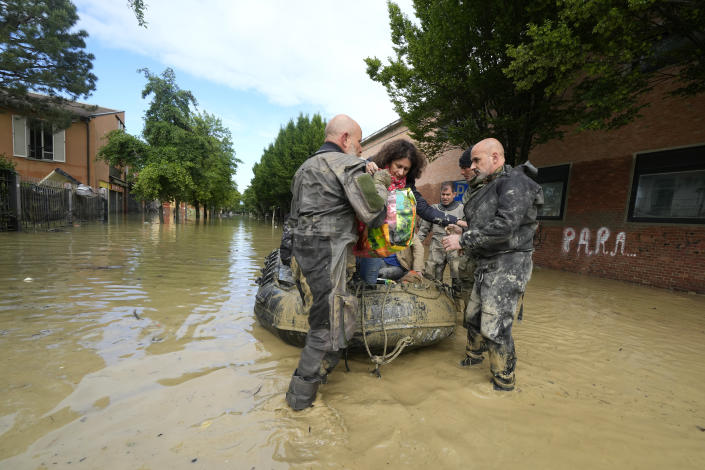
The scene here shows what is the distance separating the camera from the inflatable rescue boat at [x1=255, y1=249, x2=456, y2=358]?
274cm

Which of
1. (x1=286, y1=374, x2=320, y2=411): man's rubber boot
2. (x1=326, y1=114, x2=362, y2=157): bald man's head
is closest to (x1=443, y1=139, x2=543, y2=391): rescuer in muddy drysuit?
(x1=326, y1=114, x2=362, y2=157): bald man's head

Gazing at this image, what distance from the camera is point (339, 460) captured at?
1.70 metres

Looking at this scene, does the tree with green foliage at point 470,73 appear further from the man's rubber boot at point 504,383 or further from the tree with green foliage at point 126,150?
the tree with green foliage at point 126,150

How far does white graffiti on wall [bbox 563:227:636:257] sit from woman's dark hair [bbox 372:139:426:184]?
7.92 meters

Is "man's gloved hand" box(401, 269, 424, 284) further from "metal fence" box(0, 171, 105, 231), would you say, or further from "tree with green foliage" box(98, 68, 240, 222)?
"tree with green foliage" box(98, 68, 240, 222)

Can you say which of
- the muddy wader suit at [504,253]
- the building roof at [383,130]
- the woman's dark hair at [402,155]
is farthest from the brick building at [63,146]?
the muddy wader suit at [504,253]

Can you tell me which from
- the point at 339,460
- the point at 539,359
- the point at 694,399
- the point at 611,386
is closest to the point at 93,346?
the point at 339,460

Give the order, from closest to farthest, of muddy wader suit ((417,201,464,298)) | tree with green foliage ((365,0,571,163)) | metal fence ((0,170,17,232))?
muddy wader suit ((417,201,464,298)) → tree with green foliage ((365,0,571,163)) → metal fence ((0,170,17,232))

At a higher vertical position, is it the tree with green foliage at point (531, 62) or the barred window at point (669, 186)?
the tree with green foliage at point (531, 62)

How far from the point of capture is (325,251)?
214 cm

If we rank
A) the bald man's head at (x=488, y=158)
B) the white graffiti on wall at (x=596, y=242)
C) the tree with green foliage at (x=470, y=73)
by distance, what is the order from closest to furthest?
the bald man's head at (x=488, y=158), the tree with green foliage at (x=470, y=73), the white graffiti on wall at (x=596, y=242)

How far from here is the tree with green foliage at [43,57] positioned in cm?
1245

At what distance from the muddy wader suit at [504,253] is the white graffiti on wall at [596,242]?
7648 mm

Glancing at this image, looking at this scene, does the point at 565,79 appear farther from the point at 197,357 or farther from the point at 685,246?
the point at 197,357
